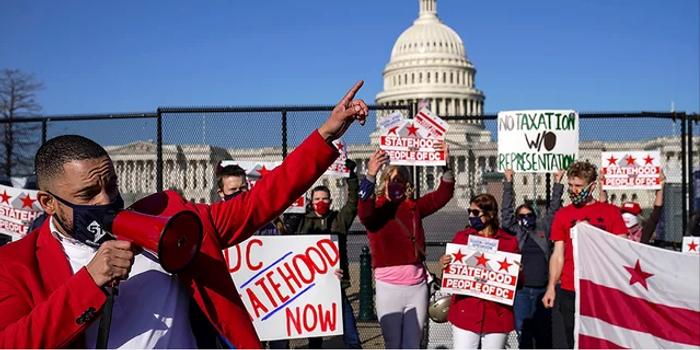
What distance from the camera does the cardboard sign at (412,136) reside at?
8.05m

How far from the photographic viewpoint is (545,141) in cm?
853

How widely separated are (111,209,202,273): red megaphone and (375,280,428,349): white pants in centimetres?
392

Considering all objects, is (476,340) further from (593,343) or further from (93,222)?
(93,222)

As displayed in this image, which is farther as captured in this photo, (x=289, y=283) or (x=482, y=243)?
(x=289, y=283)

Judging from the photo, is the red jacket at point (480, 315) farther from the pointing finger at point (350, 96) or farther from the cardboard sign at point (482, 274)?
the pointing finger at point (350, 96)

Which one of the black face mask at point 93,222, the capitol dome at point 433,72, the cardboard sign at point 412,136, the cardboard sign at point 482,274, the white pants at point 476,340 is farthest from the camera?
the capitol dome at point 433,72

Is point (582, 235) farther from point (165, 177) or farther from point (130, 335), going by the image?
point (165, 177)

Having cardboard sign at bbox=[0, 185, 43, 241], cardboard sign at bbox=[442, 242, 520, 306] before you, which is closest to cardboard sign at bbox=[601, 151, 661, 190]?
cardboard sign at bbox=[442, 242, 520, 306]

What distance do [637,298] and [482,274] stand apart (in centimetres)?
139

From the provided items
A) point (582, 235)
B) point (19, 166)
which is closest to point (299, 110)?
point (582, 235)

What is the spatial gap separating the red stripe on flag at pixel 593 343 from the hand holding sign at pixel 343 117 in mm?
3139

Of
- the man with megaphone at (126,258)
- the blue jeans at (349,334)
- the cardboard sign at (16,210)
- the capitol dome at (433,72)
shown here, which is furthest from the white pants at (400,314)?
the capitol dome at (433,72)

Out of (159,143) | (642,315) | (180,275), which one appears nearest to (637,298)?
(642,315)

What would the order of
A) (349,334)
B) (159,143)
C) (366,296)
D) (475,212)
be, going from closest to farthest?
(475,212) < (349,334) < (159,143) < (366,296)
